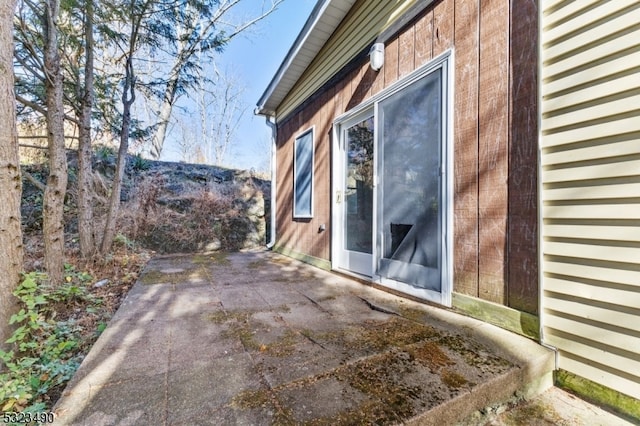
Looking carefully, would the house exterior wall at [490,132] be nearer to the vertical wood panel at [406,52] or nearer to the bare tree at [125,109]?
the vertical wood panel at [406,52]

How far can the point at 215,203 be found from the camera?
6.43m

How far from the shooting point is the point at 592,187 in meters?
1.43

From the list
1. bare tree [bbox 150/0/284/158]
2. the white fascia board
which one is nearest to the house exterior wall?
the white fascia board

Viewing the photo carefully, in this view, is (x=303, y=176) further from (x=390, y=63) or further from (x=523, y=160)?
(x=523, y=160)

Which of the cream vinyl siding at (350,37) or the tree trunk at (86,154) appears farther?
the tree trunk at (86,154)

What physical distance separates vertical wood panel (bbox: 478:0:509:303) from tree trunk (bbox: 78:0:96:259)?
14.5ft

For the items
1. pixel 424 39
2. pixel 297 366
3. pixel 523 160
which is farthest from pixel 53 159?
pixel 523 160

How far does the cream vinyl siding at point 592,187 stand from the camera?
1.30 m

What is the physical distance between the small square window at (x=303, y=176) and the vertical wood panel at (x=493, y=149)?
2.77 m

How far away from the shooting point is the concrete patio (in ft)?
3.50

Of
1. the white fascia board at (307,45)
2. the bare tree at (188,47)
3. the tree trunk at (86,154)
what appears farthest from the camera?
the bare tree at (188,47)

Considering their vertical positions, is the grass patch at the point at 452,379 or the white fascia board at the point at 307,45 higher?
the white fascia board at the point at 307,45

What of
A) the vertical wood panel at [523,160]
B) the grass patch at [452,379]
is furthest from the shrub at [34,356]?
the vertical wood panel at [523,160]

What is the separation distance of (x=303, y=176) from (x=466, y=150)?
2.99 metres
